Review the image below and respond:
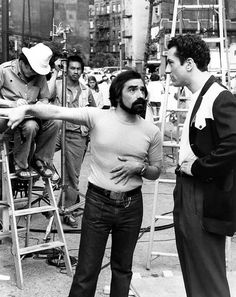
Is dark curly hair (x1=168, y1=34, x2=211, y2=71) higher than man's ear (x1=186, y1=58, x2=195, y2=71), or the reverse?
dark curly hair (x1=168, y1=34, x2=211, y2=71)

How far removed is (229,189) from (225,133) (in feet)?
1.18

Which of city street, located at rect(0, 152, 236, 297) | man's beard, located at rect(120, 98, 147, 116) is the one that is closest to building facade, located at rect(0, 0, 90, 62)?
city street, located at rect(0, 152, 236, 297)

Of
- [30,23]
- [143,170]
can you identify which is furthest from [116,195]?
[30,23]

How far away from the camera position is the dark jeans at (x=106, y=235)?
386cm

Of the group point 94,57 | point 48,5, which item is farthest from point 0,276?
point 94,57

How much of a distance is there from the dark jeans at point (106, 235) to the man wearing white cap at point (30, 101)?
134cm

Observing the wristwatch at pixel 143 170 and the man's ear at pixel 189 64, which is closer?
the man's ear at pixel 189 64

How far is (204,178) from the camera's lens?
3297 millimetres

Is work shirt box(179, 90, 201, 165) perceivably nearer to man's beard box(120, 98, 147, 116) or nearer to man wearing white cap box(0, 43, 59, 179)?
man's beard box(120, 98, 147, 116)

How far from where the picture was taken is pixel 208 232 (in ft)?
10.9

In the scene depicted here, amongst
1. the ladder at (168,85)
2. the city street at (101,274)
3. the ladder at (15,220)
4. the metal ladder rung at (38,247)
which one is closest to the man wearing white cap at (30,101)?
the ladder at (15,220)

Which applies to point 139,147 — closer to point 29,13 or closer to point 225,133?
point 225,133

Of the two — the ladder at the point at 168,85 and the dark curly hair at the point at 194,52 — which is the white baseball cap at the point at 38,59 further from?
the dark curly hair at the point at 194,52

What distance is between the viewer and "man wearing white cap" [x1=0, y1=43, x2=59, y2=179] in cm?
503
